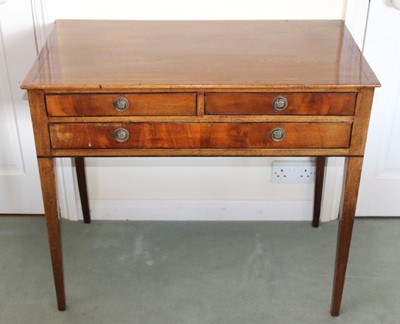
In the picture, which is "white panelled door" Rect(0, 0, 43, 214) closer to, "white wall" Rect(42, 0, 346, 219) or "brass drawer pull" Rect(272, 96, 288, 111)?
→ "white wall" Rect(42, 0, 346, 219)

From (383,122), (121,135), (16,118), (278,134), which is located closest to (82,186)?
(16,118)

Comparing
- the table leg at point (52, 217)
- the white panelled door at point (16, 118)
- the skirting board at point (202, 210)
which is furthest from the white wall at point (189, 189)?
the table leg at point (52, 217)

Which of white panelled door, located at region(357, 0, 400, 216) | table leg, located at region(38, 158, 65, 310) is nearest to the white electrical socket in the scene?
white panelled door, located at region(357, 0, 400, 216)

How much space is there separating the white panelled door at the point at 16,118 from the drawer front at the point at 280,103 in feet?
2.73

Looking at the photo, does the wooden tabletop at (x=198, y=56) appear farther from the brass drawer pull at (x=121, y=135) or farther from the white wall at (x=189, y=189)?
the white wall at (x=189, y=189)

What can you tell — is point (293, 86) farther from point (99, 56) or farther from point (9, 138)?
point (9, 138)

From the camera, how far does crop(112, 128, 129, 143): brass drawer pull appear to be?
1634 mm

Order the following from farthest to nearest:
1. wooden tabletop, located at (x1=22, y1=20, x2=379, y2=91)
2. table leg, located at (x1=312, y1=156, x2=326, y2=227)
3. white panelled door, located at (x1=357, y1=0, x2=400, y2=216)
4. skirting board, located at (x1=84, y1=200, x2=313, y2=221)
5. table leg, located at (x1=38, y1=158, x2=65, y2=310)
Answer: skirting board, located at (x1=84, y1=200, x2=313, y2=221), table leg, located at (x1=312, y1=156, x2=326, y2=227), white panelled door, located at (x1=357, y1=0, x2=400, y2=216), table leg, located at (x1=38, y1=158, x2=65, y2=310), wooden tabletop, located at (x1=22, y1=20, x2=379, y2=91)

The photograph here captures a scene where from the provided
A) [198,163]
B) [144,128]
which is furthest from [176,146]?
[198,163]

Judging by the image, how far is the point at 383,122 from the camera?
223 cm

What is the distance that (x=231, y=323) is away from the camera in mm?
1919

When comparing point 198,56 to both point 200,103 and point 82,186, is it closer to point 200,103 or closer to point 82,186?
point 200,103

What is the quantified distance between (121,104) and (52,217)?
0.43 meters

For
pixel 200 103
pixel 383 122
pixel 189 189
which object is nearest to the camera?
pixel 200 103
